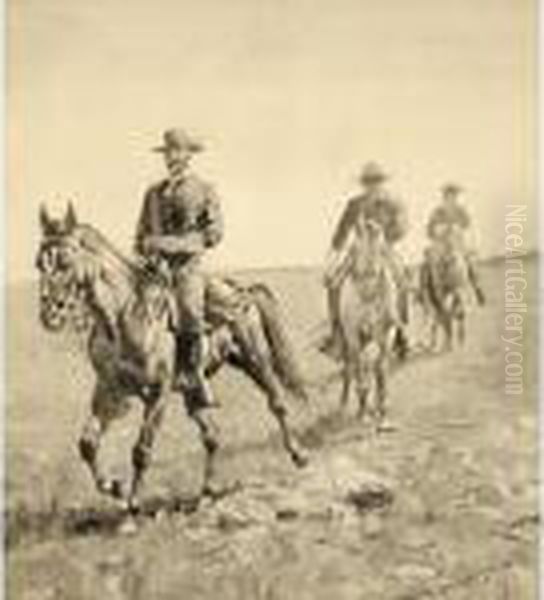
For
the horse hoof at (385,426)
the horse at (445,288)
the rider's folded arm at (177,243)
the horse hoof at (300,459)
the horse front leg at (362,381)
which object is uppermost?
→ the rider's folded arm at (177,243)

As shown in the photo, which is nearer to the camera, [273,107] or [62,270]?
[62,270]

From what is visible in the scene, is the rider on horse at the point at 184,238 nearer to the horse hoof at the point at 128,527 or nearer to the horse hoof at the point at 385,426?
the horse hoof at the point at 128,527

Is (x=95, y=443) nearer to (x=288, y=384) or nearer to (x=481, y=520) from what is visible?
(x=288, y=384)

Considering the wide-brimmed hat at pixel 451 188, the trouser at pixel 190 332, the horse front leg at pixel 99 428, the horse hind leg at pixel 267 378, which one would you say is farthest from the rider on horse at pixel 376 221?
the horse front leg at pixel 99 428

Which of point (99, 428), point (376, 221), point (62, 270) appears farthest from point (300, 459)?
point (62, 270)

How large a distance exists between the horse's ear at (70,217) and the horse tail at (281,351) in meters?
A: 0.43

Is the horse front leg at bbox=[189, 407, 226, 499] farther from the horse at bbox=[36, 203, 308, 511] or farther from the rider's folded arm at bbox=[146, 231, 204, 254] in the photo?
the rider's folded arm at bbox=[146, 231, 204, 254]

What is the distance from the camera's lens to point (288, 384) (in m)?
3.52

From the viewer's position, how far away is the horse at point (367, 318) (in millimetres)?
3551

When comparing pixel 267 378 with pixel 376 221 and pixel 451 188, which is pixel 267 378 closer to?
pixel 376 221

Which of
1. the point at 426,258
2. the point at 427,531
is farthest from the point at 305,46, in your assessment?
the point at 427,531

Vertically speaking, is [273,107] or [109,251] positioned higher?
Answer: [273,107]

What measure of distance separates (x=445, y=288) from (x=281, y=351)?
0.41 m

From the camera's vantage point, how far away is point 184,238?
346 centimetres
